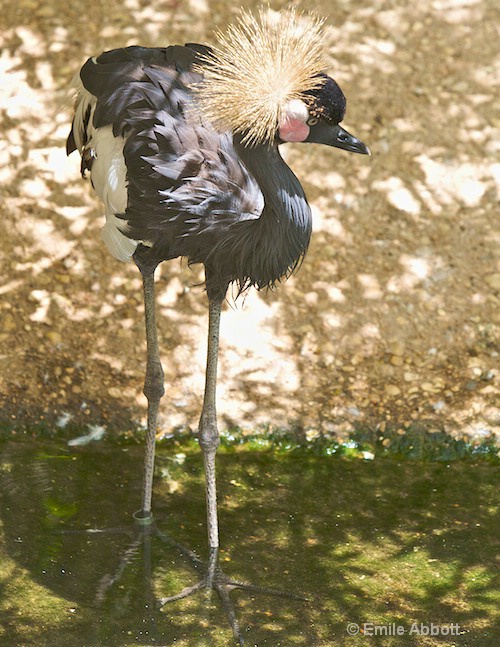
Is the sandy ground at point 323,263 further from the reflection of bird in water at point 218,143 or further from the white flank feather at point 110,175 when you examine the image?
the reflection of bird in water at point 218,143

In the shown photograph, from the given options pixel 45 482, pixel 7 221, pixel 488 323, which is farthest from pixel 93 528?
pixel 488 323

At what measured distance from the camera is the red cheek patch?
258cm

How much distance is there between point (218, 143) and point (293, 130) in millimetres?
214

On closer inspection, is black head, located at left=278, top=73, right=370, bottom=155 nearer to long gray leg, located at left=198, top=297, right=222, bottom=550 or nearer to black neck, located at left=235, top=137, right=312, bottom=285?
black neck, located at left=235, top=137, right=312, bottom=285

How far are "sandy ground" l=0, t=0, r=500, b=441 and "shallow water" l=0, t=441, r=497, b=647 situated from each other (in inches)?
11.3

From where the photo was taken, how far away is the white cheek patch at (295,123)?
256 cm

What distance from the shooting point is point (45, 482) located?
131 inches

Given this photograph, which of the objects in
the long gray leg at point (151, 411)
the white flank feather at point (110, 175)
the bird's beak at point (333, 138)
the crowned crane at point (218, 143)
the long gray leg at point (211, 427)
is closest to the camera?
the crowned crane at point (218, 143)

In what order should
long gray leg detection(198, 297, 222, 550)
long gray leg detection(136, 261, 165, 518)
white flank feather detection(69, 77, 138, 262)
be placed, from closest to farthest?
white flank feather detection(69, 77, 138, 262), long gray leg detection(198, 297, 222, 550), long gray leg detection(136, 261, 165, 518)

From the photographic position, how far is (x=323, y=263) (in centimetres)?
419

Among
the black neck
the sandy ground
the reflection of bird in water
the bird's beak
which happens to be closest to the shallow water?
the sandy ground

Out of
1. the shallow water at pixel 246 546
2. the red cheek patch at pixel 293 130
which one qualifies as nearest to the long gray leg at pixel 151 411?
the shallow water at pixel 246 546

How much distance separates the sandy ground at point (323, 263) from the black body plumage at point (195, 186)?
1.03 metres

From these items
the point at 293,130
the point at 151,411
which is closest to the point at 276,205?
the point at 293,130
